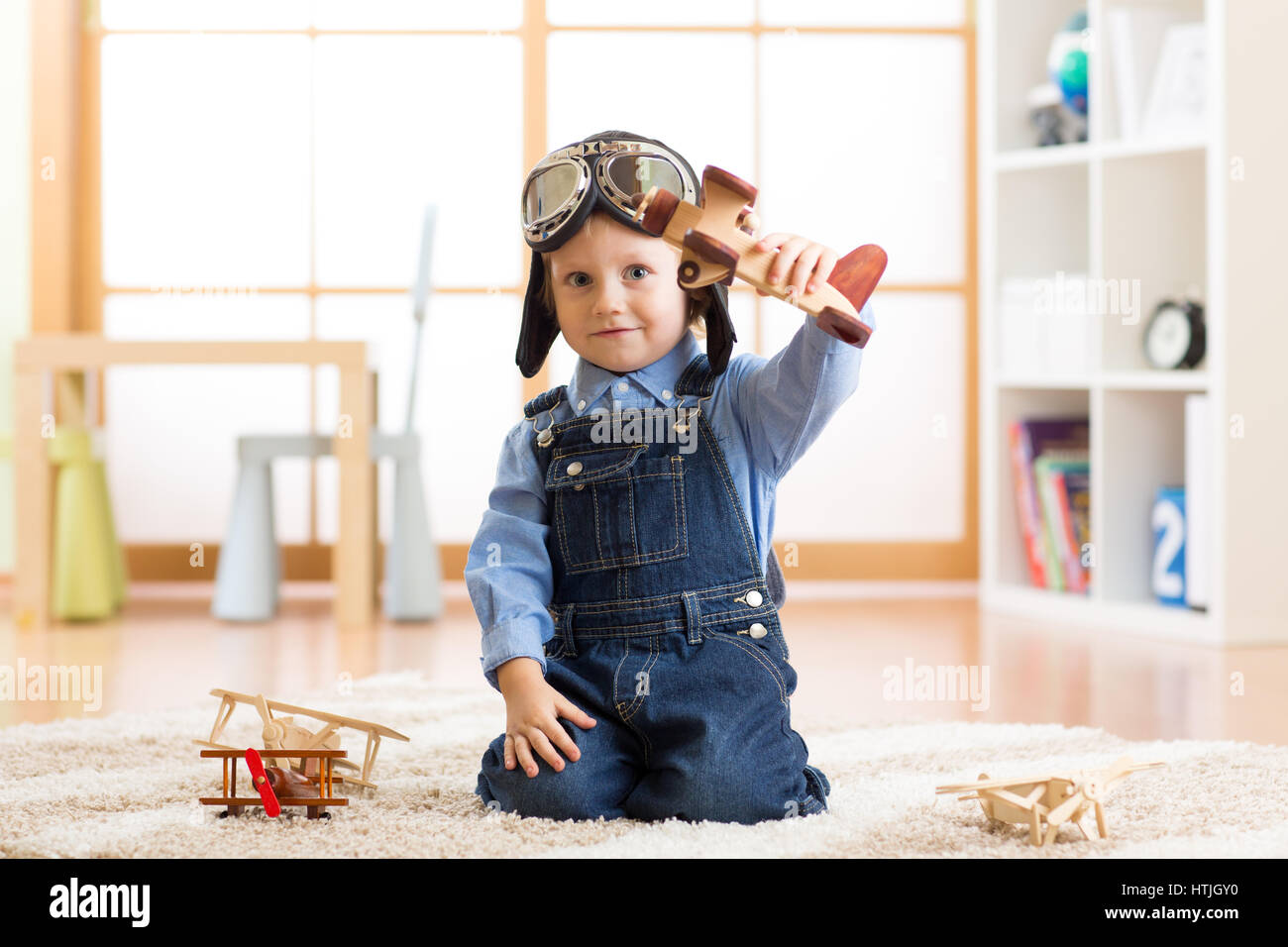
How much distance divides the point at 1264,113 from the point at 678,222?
1.43 m

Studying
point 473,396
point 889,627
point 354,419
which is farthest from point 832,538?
point 354,419

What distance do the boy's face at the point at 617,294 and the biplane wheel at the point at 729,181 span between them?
0.49ft

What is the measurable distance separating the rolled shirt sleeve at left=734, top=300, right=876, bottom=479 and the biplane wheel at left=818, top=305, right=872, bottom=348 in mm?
41

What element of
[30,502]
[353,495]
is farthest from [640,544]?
[30,502]

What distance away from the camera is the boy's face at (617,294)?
3.55 feet

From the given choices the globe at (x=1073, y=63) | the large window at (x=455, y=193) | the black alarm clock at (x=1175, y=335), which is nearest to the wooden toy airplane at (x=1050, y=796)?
the black alarm clock at (x=1175, y=335)

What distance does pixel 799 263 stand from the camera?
925 millimetres

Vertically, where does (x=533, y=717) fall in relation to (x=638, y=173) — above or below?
below

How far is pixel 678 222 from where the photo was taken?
946 millimetres

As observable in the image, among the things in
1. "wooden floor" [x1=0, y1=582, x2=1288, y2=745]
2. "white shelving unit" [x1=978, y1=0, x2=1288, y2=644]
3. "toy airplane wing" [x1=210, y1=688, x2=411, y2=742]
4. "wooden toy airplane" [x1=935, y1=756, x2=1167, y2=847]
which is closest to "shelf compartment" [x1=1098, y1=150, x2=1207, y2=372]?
"white shelving unit" [x1=978, y1=0, x2=1288, y2=644]

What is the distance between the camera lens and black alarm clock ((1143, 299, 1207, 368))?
7.04 ft

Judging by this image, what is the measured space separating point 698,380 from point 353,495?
1.29 m

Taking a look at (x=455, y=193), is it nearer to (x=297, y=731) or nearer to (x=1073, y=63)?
(x=1073, y=63)

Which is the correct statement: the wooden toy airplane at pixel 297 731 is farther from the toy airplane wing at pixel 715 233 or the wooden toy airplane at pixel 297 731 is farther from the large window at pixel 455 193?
the large window at pixel 455 193
